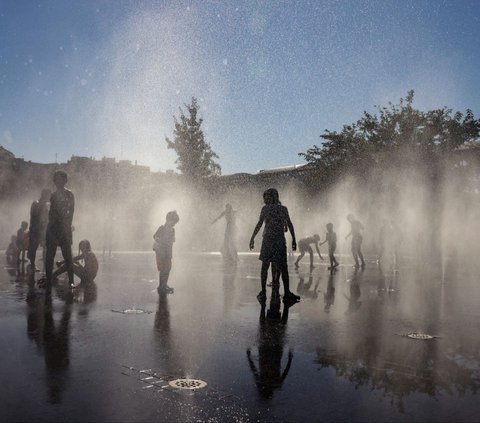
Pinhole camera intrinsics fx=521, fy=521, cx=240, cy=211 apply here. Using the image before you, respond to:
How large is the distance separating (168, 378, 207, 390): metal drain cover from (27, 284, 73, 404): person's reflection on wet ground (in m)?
0.79

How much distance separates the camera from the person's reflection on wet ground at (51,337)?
12.6 feet

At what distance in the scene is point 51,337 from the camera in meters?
5.53

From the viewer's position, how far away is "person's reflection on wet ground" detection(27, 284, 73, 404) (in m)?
3.84

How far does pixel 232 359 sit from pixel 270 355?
0.43m

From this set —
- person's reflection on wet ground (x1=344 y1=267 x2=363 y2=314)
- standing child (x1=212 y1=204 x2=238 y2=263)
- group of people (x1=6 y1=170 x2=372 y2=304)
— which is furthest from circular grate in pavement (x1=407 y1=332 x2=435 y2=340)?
standing child (x1=212 y1=204 x2=238 y2=263)

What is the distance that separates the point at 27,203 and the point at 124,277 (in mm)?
52799

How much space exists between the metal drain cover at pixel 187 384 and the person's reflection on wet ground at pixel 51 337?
793 mm

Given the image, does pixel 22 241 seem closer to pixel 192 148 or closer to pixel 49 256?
pixel 49 256

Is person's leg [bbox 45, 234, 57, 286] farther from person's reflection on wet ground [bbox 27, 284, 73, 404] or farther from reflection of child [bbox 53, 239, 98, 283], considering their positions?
person's reflection on wet ground [bbox 27, 284, 73, 404]

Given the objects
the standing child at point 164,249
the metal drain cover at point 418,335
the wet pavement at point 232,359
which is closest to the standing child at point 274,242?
the wet pavement at point 232,359

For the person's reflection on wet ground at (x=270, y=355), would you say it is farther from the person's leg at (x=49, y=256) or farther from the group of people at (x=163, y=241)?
the person's leg at (x=49, y=256)

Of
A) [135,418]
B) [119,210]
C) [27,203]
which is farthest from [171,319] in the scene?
[27,203]

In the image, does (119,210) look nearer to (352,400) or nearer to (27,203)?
(27,203)

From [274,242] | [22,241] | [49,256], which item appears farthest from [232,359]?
[22,241]
